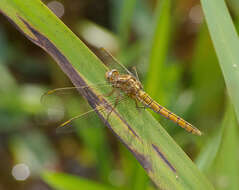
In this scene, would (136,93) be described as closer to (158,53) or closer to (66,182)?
(158,53)

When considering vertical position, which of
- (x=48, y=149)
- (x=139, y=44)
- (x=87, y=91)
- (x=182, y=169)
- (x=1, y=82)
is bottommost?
(x=182, y=169)

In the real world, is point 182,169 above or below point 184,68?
below

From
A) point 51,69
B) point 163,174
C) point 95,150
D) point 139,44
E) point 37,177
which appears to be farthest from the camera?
point 51,69

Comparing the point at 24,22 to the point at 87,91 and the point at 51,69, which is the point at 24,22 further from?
the point at 51,69

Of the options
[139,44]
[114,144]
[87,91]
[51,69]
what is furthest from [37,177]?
[87,91]

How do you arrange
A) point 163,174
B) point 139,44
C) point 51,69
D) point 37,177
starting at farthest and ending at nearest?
point 51,69
point 139,44
point 37,177
point 163,174

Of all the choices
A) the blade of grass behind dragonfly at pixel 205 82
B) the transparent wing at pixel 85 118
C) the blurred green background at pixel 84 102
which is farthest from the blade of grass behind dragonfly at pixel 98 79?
the blade of grass behind dragonfly at pixel 205 82

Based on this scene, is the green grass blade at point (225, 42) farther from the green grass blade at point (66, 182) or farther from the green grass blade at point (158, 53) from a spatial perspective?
the green grass blade at point (66, 182)

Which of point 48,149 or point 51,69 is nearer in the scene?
point 48,149
